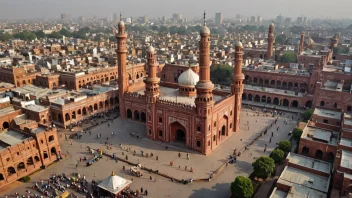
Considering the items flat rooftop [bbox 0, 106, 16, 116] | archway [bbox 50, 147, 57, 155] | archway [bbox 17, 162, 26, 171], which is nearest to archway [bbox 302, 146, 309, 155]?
archway [bbox 50, 147, 57, 155]

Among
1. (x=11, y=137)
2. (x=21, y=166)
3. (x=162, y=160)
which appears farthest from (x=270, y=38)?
(x=21, y=166)

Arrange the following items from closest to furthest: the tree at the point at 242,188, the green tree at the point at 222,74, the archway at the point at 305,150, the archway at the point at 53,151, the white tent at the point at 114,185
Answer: the tree at the point at 242,188 < the white tent at the point at 114,185 < the archway at the point at 305,150 < the archway at the point at 53,151 < the green tree at the point at 222,74

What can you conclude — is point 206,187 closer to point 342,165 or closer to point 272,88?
point 342,165

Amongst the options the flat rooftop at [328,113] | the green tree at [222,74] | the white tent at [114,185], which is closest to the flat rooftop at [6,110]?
the white tent at [114,185]

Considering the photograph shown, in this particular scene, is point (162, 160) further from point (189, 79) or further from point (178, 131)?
point (189, 79)

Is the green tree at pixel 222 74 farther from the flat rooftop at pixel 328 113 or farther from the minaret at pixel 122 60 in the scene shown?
the minaret at pixel 122 60
